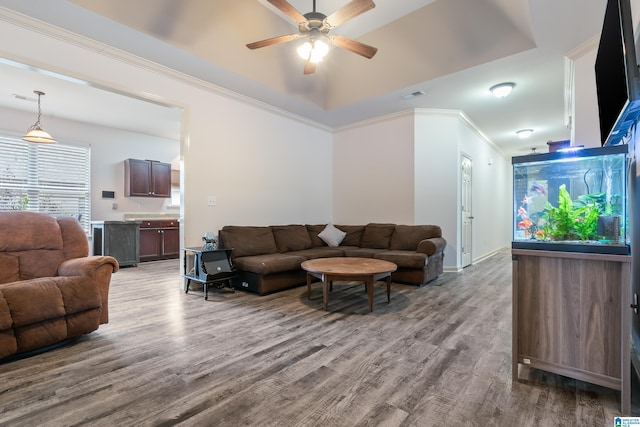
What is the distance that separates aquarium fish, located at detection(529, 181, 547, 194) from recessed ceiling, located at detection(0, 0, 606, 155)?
1.88 meters

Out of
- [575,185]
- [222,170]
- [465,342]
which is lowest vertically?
[465,342]

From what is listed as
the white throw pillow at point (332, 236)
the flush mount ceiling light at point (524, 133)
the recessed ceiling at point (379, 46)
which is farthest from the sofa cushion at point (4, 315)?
the flush mount ceiling light at point (524, 133)

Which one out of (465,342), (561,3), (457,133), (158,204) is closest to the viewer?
(465,342)

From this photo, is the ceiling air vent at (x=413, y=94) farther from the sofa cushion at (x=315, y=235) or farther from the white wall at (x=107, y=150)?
the white wall at (x=107, y=150)

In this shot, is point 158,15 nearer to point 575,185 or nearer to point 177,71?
point 177,71

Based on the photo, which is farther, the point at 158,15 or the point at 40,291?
the point at 158,15

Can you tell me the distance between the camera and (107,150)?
263 inches

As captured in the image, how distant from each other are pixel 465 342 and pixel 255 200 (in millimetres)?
3671

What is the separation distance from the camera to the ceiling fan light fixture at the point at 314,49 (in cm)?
306

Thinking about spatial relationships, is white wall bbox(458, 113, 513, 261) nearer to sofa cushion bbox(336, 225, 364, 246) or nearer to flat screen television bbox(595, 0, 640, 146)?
sofa cushion bbox(336, 225, 364, 246)

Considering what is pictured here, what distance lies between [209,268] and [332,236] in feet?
7.97

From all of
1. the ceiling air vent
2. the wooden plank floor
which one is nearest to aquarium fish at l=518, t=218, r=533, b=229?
the wooden plank floor

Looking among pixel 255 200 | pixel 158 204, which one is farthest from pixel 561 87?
pixel 158 204

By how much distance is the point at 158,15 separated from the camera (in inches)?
122
